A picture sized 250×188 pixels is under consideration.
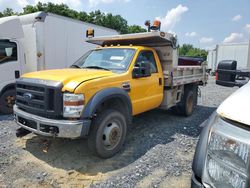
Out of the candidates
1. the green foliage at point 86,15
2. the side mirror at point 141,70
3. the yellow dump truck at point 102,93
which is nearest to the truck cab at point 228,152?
the yellow dump truck at point 102,93

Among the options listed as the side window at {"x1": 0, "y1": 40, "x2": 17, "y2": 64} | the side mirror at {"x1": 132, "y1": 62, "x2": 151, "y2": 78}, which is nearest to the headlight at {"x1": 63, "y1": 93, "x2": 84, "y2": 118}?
the side mirror at {"x1": 132, "y1": 62, "x2": 151, "y2": 78}

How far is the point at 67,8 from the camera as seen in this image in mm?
26469

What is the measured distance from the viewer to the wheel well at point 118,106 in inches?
166

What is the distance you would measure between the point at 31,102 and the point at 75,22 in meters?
5.63

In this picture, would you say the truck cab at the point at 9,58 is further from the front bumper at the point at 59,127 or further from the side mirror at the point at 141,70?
the side mirror at the point at 141,70

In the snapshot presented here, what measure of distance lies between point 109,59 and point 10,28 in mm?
3881

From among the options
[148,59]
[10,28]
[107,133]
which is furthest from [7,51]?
[107,133]

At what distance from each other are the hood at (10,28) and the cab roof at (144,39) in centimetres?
247

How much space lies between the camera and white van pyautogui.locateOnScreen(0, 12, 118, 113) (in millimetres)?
6949

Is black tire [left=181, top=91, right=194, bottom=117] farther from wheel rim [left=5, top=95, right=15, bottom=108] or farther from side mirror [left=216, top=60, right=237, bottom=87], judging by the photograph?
wheel rim [left=5, top=95, right=15, bottom=108]

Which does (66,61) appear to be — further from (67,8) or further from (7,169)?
(67,8)

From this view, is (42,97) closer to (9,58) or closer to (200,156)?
(200,156)

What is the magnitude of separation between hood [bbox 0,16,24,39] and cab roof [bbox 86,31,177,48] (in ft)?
8.10

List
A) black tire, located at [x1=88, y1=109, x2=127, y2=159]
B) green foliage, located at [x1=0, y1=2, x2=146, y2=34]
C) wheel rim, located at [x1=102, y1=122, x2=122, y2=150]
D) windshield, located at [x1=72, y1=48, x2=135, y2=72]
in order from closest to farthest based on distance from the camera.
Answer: black tire, located at [x1=88, y1=109, x2=127, y2=159] < wheel rim, located at [x1=102, y1=122, x2=122, y2=150] < windshield, located at [x1=72, y1=48, x2=135, y2=72] < green foliage, located at [x1=0, y1=2, x2=146, y2=34]
